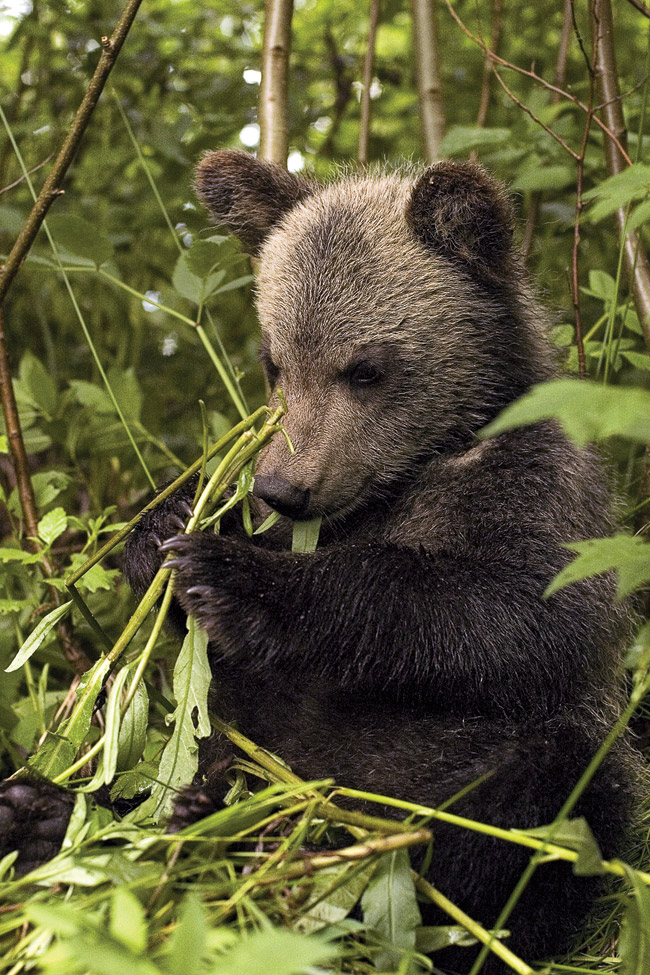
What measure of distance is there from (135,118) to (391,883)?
16.7ft

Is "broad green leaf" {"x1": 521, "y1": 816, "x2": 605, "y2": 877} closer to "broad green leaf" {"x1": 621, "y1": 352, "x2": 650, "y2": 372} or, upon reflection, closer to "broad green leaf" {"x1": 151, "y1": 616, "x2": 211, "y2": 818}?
"broad green leaf" {"x1": 151, "y1": 616, "x2": 211, "y2": 818}

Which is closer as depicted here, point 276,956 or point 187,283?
point 276,956

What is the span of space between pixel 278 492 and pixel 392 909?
1.31 metres

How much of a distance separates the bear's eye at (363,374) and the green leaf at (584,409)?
69.5 inches

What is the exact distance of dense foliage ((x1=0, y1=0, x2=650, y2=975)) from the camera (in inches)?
81.9

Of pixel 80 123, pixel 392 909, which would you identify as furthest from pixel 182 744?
pixel 80 123

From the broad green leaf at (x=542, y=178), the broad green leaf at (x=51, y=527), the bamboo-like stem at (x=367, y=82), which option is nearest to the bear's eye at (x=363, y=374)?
the broad green leaf at (x=51, y=527)

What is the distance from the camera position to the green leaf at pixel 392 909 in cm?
229

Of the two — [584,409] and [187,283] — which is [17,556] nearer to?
[187,283]

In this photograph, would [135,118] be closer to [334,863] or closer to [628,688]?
[628,688]

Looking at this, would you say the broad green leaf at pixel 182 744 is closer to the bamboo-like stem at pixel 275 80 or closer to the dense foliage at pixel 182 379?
the dense foliage at pixel 182 379

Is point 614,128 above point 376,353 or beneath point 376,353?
above

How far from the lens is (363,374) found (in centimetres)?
344

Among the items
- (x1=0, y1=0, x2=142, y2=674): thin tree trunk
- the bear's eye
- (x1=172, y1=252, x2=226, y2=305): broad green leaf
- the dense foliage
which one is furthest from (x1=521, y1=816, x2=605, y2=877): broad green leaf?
(x1=172, y1=252, x2=226, y2=305): broad green leaf
